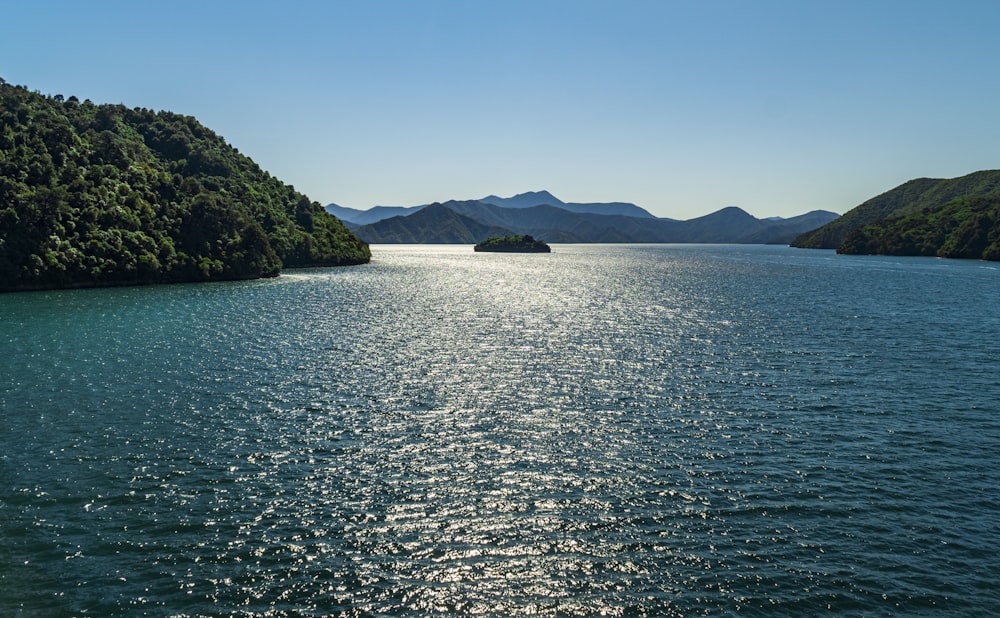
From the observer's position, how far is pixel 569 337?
85.2 metres

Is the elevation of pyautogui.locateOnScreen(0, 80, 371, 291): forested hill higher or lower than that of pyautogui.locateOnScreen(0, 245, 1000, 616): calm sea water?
higher

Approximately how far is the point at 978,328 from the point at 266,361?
107m

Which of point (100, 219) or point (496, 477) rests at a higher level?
point (100, 219)

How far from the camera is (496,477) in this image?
34406 mm

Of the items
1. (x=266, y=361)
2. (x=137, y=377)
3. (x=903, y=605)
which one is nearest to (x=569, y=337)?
(x=266, y=361)

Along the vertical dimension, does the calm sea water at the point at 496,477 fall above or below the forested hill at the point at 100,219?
below

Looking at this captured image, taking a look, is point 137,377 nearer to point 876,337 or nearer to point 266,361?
point 266,361

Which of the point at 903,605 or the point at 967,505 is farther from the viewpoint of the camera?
the point at 967,505

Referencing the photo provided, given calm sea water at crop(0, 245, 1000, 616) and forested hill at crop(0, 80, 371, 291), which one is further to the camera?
forested hill at crop(0, 80, 371, 291)

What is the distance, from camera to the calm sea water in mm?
23078

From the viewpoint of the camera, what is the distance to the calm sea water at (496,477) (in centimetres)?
2308

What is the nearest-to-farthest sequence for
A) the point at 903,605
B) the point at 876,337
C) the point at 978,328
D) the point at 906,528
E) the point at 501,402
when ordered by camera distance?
the point at 903,605
the point at 906,528
the point at 501,402
the point at 876,337
the point at 978,328

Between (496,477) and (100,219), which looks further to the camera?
(100,219)

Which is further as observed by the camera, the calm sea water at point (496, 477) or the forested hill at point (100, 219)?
the forested hill at point (100, 219)
